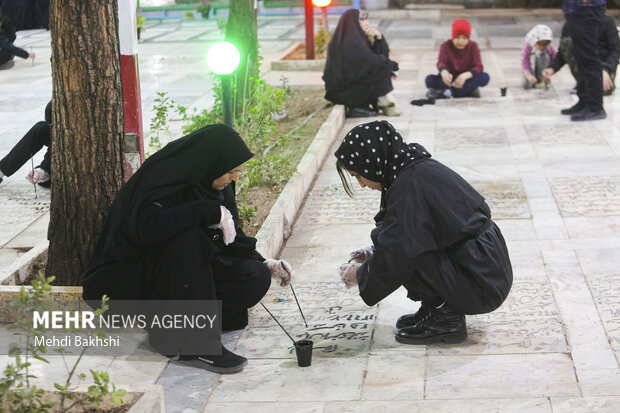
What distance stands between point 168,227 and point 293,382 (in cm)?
94

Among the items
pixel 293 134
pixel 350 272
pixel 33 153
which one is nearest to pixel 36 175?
pixel 33 153

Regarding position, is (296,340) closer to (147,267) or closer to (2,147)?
(147,267)

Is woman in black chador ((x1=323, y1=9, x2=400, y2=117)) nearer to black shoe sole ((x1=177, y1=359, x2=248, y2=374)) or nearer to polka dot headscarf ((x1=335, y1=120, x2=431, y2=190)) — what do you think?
polka dot headscarf ((x1=335, y1=120, x2=431, y2=190))

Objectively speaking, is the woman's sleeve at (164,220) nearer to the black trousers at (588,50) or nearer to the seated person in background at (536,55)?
the black trousers at (588,50)

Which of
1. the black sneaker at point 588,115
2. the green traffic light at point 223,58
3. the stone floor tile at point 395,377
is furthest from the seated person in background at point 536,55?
the stone floor tile at point 395,377

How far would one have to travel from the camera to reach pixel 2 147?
9180 mm

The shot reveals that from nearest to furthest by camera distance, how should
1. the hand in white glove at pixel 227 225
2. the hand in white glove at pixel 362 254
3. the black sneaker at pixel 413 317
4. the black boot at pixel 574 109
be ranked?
the hand in white glove at pixel 227 225, the black sneaker at pixel 413 317, the hand in white glove at pixel 362 254, the black boot at pixel 574 109

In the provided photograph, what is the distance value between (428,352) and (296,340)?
70cm

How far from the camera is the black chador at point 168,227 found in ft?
14.7

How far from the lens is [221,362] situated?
4559 mm

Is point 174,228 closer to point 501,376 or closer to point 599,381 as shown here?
point 501,376

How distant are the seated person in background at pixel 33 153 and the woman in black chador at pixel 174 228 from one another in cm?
327

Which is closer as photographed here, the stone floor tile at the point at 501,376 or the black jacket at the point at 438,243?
the stone floor tile at the point at 501,376

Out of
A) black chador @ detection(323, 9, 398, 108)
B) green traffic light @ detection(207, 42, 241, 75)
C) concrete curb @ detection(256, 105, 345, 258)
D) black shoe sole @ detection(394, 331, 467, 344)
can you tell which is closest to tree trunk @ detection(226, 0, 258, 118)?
concrete curb @ detection(256, 105, 345, 258)
